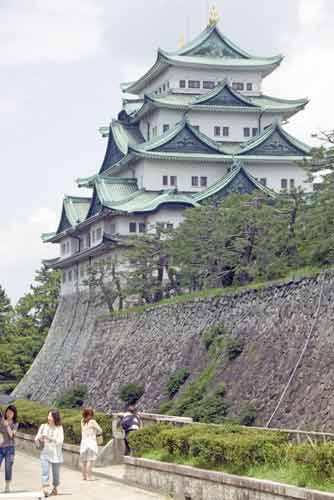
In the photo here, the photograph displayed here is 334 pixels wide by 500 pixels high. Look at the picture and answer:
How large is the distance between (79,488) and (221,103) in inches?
1661

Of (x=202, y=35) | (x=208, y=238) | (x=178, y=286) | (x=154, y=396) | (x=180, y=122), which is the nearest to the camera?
(x=154, y=396)

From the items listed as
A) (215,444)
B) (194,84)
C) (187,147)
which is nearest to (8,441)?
(215,444)

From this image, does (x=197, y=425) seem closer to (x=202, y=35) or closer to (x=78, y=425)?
(x=78, y=425)

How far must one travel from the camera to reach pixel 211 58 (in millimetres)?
62219

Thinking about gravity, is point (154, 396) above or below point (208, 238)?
below

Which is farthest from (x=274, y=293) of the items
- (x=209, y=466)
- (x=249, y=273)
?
(x=209, y=466)

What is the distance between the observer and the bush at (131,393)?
37.9m

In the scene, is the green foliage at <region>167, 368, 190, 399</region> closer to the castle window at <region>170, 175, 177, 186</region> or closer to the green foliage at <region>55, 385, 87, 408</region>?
the green foliage at <region>55, 385, 87, 408</region>

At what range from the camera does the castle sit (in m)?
55.8

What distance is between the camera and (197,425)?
775 inches

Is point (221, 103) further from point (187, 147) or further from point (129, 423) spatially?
point (129, 423)

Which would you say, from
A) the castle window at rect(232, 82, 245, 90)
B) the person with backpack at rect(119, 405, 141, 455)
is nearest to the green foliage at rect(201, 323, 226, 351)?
the person with backpack at rect(119, 405, 141, 455)

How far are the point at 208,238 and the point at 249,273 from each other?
19.5 ft

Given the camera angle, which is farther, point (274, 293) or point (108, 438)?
point (274, 293)
